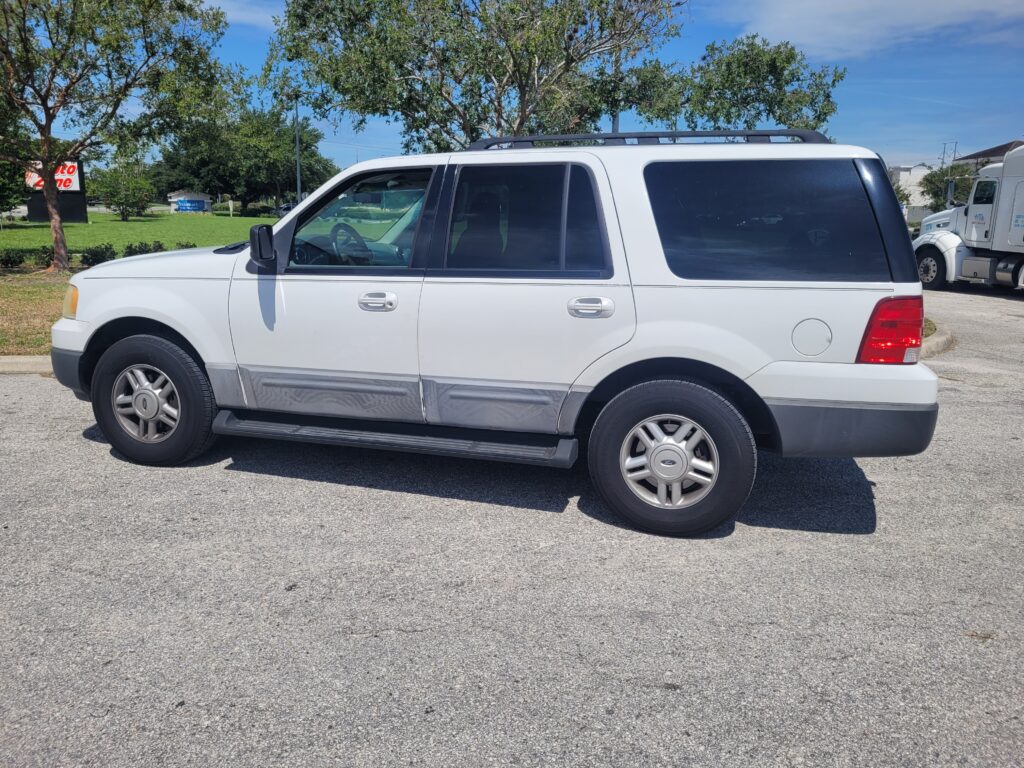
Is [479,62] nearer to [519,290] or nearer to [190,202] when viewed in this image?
[519,290]

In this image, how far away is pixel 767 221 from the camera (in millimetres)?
4188

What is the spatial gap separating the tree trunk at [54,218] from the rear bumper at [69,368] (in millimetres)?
13302

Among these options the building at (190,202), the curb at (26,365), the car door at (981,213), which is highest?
the building at (190,202)

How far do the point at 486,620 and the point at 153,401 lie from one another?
289 centimetres

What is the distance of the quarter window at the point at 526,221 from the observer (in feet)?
14.7

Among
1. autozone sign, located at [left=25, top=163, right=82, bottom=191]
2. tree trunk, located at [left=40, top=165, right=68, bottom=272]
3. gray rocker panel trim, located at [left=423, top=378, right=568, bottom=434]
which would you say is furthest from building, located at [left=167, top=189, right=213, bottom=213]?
gray rocker panel trim, located at [left=423, top=378, right=568, bottom=434]

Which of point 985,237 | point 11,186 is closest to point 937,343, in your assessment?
point 985,237

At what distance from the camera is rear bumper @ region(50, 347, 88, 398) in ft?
17.8

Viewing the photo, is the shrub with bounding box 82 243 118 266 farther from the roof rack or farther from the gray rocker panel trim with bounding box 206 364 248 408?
the roof rack

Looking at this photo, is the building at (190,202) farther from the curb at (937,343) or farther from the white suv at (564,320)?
the white suv at (564,320)

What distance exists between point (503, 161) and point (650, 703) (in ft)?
9.77

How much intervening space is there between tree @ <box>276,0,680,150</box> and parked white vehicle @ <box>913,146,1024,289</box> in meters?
7.91

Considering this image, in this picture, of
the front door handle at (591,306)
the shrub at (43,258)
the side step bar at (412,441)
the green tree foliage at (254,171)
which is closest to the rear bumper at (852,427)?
Answer: the front door handle at (591,306)

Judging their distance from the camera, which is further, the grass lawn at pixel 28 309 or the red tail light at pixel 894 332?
the grass lawn at pixel 28 309
